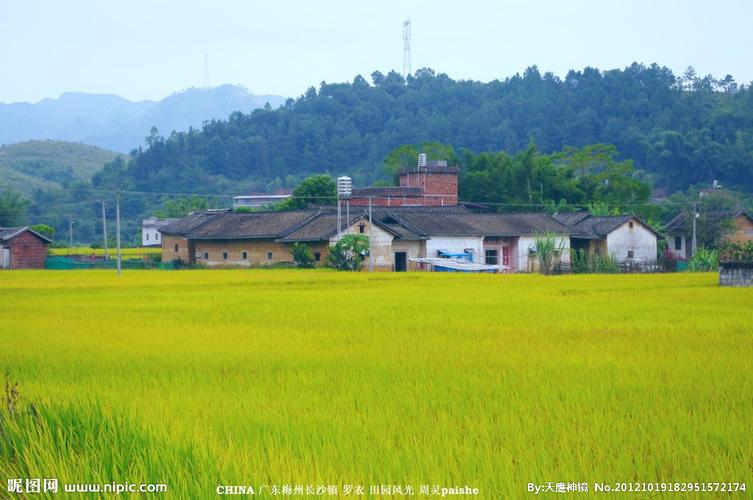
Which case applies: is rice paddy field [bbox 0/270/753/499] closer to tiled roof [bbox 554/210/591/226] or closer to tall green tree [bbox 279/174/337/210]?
tiled roof [bbox 554/210/591/226]

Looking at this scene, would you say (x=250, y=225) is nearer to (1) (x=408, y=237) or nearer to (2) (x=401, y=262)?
(2) (x=401, y=262)

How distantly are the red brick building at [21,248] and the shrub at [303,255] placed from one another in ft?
46.0

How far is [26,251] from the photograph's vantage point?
152 feet

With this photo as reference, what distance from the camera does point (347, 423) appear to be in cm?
645

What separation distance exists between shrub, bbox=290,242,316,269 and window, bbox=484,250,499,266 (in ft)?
31.6

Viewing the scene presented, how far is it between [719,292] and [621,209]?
3972 cm

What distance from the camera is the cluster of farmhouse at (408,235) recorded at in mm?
41250

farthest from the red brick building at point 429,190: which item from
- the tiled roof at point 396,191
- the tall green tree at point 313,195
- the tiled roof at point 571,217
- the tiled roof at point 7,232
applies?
the tiled roof at point 7,232

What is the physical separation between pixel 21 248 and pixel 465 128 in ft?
258

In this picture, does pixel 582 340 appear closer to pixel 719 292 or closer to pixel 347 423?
pixel 347 423

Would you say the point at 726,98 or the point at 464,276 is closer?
the point at 464,276

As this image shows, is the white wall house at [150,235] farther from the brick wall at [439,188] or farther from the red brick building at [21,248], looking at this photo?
the red brick building at [21,248]

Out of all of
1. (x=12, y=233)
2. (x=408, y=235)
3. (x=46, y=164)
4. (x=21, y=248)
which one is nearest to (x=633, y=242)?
(x=408, y=235)

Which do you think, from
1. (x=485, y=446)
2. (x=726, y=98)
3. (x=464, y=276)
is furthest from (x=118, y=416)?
(x=726, y=98)
